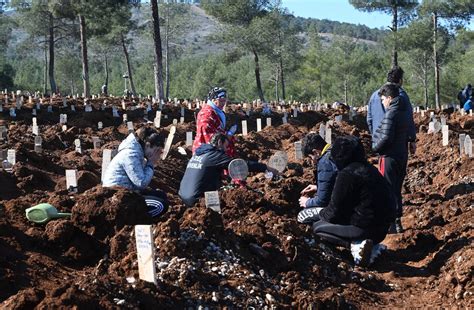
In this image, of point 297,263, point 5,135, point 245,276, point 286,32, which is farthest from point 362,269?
point 286,32

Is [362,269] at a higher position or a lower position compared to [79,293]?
lower

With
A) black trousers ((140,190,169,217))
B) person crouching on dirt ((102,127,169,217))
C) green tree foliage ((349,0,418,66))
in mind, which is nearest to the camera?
black trousers ((140,190,169,217))

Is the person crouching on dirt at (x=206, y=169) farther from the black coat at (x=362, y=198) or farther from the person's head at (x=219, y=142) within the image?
the black coat at (x=362, y=198)

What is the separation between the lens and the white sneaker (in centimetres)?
615

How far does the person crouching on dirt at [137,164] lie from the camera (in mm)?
6812

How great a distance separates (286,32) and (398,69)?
49.9m

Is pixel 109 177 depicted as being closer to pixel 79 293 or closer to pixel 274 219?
pixel 274 219

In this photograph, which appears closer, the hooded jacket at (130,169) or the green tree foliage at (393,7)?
the hooded jacket at (130,169)

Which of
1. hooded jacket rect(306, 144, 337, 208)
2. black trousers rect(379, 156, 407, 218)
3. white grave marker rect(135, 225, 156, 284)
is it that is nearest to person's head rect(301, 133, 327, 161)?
hooded jacket rect(306, 144, 337, 208)

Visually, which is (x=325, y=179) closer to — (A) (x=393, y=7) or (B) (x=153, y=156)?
(B) (x=153, y=156)

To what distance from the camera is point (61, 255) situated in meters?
5.60

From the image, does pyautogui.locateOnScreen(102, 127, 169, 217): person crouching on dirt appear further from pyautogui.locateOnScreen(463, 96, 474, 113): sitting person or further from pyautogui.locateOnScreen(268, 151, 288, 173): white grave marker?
pyautogui.locateOnScreen(463, 96, 474, 113): sitting person

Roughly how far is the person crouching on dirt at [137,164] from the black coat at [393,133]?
7.74ft

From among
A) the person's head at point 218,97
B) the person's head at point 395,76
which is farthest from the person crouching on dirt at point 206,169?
the person's head at point 395,76
